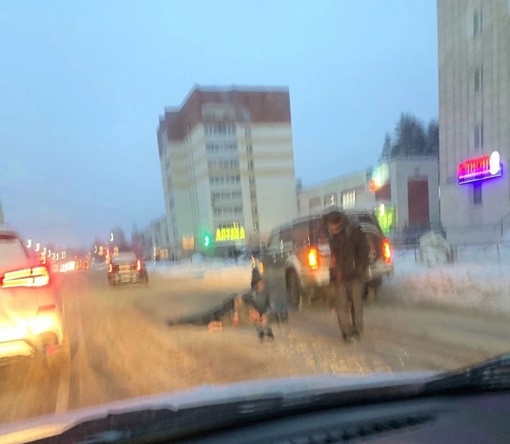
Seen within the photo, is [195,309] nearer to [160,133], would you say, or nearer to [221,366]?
[221,366]

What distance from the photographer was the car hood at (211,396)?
2656mm

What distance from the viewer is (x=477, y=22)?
2900cm

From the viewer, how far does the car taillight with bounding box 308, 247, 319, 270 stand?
1016 cm

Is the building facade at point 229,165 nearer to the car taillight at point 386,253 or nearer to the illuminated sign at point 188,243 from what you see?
the illuminated sign at point 188,243

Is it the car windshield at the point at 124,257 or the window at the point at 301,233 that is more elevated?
the window at the point at 301,233

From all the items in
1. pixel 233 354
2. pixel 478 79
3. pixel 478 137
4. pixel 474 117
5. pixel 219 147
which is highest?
pixel 478 79

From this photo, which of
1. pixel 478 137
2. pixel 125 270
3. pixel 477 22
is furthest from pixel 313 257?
pixel 477 22

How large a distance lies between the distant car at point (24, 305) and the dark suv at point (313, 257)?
213 inches

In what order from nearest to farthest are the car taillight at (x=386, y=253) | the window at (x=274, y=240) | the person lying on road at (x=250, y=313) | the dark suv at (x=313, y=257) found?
1. the person lying on road at (x=250, y=313)
2. the dark suv at (x=313, y=257)
3. the car taillight at (x=386, y=253)
4. the window at (x=274, y=240)

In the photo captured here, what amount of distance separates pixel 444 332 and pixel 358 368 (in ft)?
7.68

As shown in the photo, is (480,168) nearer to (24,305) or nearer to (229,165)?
(24,305)

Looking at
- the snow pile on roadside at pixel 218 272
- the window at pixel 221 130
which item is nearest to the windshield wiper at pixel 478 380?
the snow pile on roadside at pixel 218 272

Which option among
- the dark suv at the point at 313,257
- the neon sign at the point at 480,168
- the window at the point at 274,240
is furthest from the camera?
the neon sign at the point at 480,168

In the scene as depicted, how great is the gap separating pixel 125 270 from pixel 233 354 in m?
16.6
